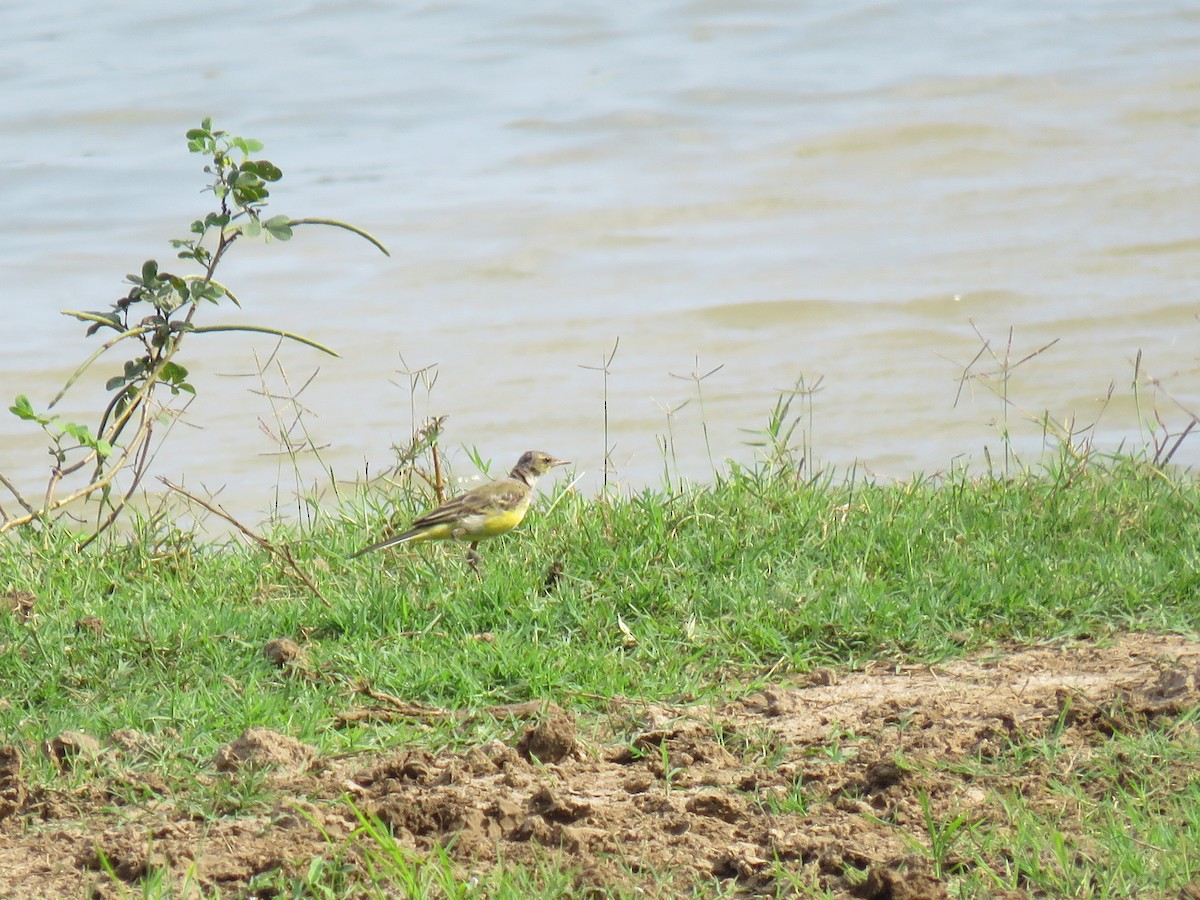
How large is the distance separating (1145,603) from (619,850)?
2.46 metres

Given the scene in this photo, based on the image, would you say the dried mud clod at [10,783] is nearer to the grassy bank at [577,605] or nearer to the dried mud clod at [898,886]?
the grassy bank at [577,605]

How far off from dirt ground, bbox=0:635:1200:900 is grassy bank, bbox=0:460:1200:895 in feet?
0.46

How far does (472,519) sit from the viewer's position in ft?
20.0

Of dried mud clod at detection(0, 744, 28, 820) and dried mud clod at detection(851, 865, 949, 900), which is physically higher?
dried mud clod at detection(0, 744, 28, 820)

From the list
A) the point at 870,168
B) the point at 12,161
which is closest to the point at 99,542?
the point at 870,168

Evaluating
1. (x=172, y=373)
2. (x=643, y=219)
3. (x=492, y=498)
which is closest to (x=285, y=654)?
(x=492, y=498)

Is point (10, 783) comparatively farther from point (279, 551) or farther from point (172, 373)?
point (172, 373)

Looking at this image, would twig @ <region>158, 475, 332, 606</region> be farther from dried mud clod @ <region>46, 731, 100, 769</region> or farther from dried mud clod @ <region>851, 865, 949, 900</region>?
dried mud clod @ <region>851, 865, 949, 900</region>

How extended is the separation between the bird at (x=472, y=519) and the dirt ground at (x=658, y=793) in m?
1.14

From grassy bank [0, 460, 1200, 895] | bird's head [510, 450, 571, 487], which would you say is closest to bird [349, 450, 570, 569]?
grassy bank [0, 460, 1200, 895]

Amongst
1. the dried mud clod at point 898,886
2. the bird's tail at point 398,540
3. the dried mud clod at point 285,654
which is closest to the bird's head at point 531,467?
the bird's tail at point 398,540

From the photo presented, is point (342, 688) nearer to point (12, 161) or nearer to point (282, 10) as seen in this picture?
point (12, 161)

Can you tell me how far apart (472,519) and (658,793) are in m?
1.94

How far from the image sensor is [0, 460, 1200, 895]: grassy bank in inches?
199
